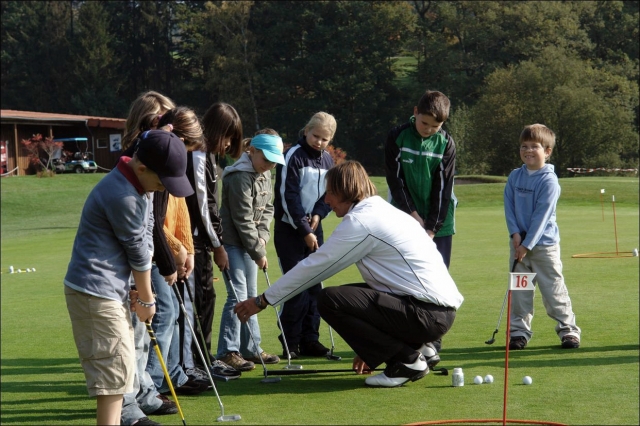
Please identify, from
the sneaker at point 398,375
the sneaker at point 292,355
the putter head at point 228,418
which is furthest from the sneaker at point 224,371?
the putter head at point 228,418

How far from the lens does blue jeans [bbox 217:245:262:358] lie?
6551 mm

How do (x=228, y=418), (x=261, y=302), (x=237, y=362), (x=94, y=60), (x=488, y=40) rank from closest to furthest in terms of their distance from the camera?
1. (x=228, y=418)
2. (x=261, y=302)
3. (x=237, y=362)
4. (x=488, y=40)
5. (x=94, y=60)

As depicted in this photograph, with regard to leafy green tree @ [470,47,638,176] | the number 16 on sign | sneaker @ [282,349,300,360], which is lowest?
sneaker @ [282,349,300,360]

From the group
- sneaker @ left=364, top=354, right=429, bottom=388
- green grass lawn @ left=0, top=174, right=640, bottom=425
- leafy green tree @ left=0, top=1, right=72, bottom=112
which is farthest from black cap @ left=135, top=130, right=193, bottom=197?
leafy green tree @ left=0, top=1, right=72, bottom=112

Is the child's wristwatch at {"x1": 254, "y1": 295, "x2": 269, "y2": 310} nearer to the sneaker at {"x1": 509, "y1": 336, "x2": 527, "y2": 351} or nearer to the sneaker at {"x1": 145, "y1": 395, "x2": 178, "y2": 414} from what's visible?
the sneaker at {"x1": 145, "y1": 395, "x2": 178, "y2": 414}

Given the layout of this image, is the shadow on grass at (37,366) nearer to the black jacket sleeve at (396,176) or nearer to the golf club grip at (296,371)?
the golf club grip at (296,371)

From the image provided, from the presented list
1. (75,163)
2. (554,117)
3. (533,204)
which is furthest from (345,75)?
(533,204)

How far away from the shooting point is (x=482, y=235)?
16469 mm

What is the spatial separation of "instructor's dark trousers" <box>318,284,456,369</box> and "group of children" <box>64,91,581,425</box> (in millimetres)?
501

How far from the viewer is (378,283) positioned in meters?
5.73

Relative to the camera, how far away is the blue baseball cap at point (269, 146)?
659 centimetres

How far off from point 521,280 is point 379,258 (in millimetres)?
1076

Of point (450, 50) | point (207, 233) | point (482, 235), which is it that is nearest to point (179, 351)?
point (207, 233)

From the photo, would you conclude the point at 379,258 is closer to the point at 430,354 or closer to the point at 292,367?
the point at 430,354
